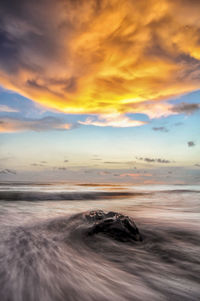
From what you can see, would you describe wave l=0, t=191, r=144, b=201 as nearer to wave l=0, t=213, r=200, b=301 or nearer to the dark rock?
wave l=0, t=213, r=200, b=301

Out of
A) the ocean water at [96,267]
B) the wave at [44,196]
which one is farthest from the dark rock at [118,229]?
the wave at [44,196]

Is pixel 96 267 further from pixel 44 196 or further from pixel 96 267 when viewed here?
pixel 44 196

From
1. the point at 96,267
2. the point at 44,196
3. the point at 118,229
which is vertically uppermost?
the point at 118,229

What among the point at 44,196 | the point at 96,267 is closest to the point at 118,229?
the point at 96,267

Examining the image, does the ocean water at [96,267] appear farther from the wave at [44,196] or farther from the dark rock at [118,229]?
the wave at [44,196]

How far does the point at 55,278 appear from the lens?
2.54 meters

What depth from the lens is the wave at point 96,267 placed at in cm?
217

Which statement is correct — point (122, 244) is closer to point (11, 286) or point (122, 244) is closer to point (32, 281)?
point (32, 281)

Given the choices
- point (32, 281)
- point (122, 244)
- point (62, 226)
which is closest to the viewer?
point (32, 281)

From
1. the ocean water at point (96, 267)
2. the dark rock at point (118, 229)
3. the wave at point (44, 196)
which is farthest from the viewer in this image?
the wave at point (44, 196)

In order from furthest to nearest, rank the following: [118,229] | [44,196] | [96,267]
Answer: [44,196]
[118,229]
[96,267]

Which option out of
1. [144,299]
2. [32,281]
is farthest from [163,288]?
[32,281]

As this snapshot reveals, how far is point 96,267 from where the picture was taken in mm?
2936

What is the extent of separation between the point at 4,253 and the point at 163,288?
2740 mm
